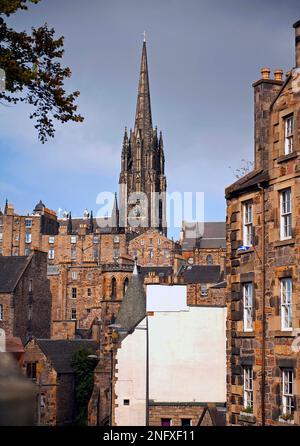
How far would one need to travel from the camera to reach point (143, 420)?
1361 inches

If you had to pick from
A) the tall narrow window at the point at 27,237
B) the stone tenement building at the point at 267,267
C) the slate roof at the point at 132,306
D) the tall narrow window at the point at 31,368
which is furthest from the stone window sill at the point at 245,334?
the tall narrow window at the point at 27,237

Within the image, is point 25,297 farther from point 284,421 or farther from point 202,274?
point 284,421

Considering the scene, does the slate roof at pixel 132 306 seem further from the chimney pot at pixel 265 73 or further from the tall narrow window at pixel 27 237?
Answer: the tall narrow window at pixel 27 237

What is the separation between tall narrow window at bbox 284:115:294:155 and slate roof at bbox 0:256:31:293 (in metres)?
53.5

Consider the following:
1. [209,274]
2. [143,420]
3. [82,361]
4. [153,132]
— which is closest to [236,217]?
[143,420]

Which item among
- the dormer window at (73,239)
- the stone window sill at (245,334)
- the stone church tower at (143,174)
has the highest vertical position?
the stone church tower at (143,174)

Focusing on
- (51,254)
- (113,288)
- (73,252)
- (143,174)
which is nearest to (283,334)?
(113,288)

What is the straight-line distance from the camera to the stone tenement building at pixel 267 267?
1948 centimetres

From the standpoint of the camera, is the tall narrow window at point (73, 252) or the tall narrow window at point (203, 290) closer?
the tall narrow window at point (203, 290)

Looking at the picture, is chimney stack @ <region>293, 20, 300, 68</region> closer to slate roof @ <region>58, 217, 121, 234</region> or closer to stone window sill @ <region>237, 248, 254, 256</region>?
stone window sill @ <region>237, 248, 254, 256</region>

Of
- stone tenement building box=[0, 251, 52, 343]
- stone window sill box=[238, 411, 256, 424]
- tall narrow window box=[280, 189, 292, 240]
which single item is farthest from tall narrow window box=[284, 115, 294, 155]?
stone tenement building box=[0, 251, 52, 343]

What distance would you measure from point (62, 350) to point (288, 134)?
1719 inches

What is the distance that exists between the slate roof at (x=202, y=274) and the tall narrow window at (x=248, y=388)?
6048 centimetres

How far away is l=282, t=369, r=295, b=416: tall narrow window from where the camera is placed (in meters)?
19.2
